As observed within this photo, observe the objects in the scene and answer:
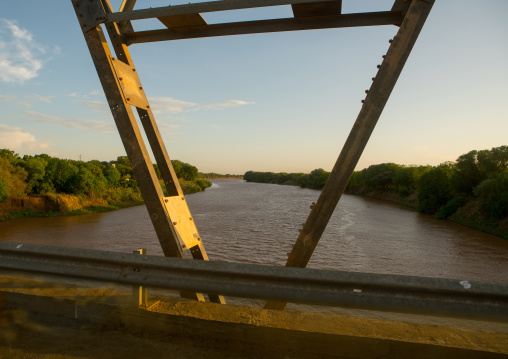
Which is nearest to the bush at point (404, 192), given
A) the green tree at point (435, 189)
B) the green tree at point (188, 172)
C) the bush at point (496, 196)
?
the green tree at point (435, 189)

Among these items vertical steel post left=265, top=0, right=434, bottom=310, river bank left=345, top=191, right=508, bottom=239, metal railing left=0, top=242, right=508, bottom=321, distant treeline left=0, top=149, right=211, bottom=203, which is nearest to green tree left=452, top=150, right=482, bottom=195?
river bank left=345, top=191, right=508, bottom=239

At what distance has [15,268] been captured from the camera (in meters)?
2.16

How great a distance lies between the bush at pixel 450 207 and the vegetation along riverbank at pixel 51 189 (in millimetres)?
30400

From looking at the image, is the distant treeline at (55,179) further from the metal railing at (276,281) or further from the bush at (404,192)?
the bush at (404,192)

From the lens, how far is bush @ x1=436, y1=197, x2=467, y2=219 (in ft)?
97.3

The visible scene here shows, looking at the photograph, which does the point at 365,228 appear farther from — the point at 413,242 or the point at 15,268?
the point at 15,268

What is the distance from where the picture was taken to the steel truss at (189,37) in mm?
2295

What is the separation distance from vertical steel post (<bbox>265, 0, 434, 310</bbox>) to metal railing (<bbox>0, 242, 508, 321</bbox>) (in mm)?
611

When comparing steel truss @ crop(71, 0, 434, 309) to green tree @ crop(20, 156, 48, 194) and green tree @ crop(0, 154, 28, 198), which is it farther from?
green tree @ crop(20, 156, 48, 194)

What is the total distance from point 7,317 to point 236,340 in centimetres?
148

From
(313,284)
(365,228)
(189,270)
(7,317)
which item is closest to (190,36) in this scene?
(189,270)

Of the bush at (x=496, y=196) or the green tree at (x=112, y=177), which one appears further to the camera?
the green tree at (x=112, y=177)

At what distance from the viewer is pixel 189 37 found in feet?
9.50

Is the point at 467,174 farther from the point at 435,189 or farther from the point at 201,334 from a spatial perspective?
the point at 201,334
